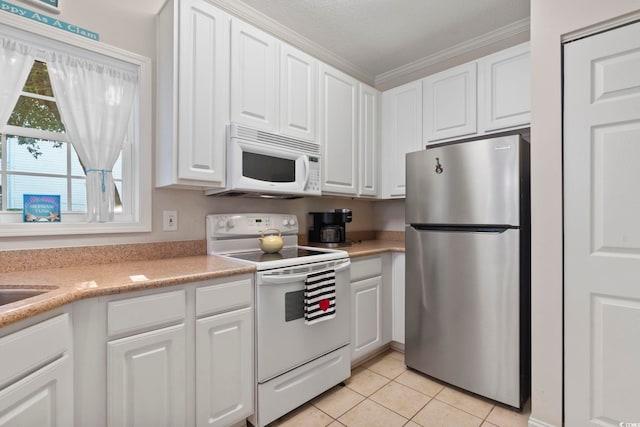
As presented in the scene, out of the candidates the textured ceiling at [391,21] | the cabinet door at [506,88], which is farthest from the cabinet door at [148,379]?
the cabinet door at [506,88]

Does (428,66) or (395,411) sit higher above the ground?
(428,66)

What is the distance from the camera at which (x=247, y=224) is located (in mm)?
2162

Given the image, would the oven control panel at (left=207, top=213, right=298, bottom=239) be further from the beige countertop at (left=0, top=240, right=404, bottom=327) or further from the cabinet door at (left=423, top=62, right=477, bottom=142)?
the cabinet door at (left=423, top=62, right=477, bottom=142)

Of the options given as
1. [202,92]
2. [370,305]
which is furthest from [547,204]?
[202,92]

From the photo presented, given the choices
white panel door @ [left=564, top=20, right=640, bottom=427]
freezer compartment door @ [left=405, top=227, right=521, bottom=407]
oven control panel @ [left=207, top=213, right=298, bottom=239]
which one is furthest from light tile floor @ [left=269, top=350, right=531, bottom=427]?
oven control panel @ [left=207, top=213, right=298, bottom=239]

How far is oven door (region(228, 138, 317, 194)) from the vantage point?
1822 millimetres

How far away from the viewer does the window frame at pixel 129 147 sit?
1.47 m

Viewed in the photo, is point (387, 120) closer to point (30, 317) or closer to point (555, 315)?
point (555, 315)

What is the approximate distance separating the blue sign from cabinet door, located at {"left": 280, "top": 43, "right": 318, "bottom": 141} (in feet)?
3.51

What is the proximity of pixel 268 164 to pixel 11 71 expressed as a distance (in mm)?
1276

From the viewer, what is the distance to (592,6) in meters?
1.44

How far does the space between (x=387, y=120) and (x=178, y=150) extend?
1.91 m

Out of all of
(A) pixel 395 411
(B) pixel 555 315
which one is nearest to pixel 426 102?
(B) pixel 555 315

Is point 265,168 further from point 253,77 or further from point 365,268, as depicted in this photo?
point 365,268
